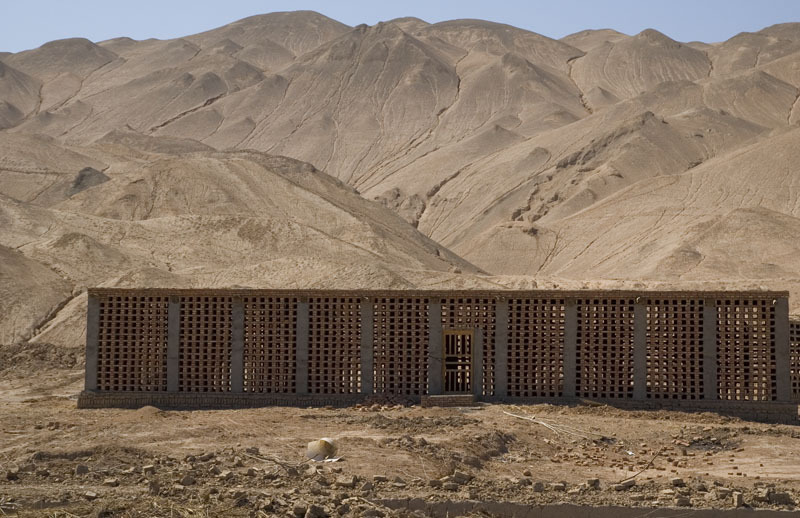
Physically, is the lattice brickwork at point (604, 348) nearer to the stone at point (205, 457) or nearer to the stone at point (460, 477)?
the stone at point (460, 477)

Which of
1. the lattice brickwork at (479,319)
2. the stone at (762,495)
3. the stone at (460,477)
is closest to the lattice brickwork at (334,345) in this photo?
the lattice brickwork at (479,319)

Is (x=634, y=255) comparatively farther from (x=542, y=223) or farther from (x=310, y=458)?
(x=310, y=458)

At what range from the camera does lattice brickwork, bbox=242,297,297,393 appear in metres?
20.2

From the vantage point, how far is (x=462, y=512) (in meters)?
11.7

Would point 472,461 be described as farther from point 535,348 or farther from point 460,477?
point 535,348

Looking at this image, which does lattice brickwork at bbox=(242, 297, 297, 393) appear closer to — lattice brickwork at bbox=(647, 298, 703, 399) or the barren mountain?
lattice brickwork at bbox=(647, 298, 703, 399)

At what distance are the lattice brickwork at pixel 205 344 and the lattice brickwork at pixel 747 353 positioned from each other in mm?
10077

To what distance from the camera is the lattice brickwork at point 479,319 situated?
20.2 meters

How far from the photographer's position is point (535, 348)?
20.0m

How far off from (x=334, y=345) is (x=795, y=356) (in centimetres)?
949

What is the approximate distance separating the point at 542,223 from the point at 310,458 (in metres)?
52.2

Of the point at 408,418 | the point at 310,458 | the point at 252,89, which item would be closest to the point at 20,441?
the point at 310,458

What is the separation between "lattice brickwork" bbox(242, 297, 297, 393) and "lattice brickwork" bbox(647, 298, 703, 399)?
733cm

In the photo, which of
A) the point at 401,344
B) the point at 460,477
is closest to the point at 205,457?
the point at 460,477
